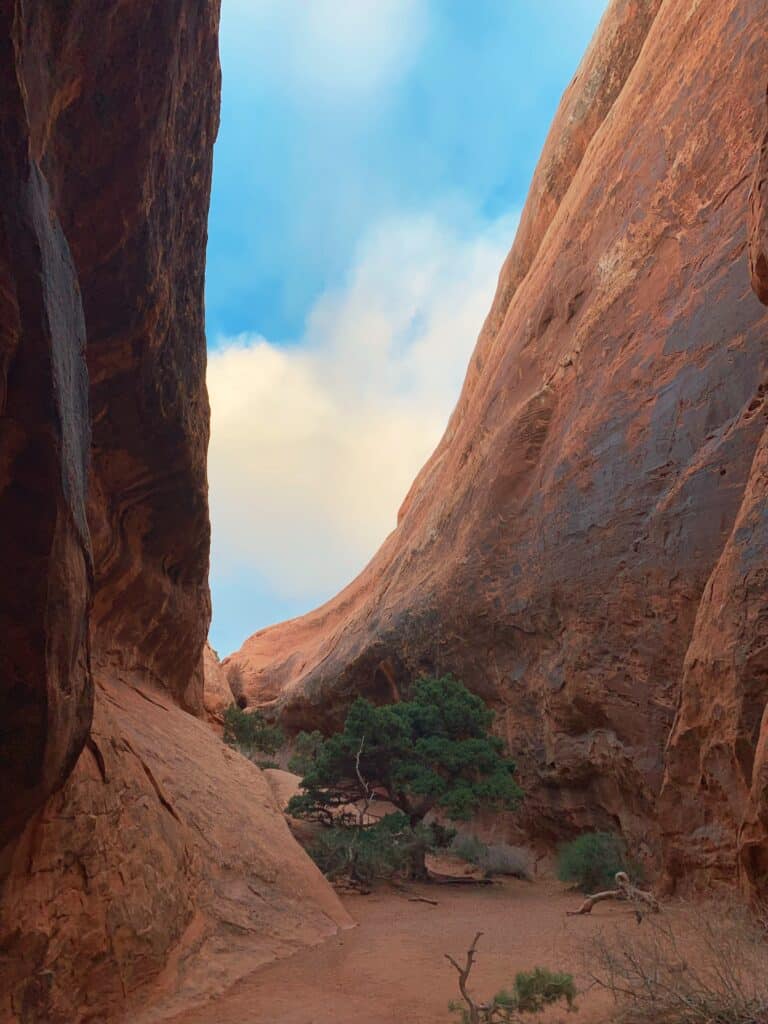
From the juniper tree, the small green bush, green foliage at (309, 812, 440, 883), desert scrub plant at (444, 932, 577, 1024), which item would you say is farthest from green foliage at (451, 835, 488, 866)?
desert scrub plant at (444, 932, 577, 1024)

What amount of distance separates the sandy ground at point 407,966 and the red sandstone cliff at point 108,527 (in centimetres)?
41

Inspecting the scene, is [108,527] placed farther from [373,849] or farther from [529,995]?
[529,995]

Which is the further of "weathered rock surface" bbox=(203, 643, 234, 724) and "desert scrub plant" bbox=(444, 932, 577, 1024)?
"weathered rock surface" bbox=(203, 643, 234, 724)

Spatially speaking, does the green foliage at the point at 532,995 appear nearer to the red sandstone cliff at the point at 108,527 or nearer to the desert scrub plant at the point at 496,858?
the red sandstone cliff at the point at 108,527

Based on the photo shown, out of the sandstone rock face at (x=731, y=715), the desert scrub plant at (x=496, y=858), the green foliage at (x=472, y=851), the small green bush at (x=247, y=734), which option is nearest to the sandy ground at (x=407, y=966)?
the sandstone rock face at (x=731, y=715)

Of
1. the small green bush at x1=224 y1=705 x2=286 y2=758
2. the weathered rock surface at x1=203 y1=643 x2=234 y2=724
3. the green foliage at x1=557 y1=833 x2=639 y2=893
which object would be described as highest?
the weathered rock surface at x1=203 y1=643 x2=234 y2=724

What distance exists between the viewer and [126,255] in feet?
→ 25.7

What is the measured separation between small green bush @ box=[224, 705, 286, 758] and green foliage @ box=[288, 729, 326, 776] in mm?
1508

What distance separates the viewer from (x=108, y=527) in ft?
35.9

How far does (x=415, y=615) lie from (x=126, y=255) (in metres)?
13.9

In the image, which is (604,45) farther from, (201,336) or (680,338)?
Answer: (201,336)

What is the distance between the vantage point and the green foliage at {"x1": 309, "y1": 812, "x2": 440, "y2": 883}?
13836 mm

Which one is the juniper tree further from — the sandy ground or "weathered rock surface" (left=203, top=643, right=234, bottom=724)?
"weathered rock surface" (left=203, top=643, right=234, bottom=724)

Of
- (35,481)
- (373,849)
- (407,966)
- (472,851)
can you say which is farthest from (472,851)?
(35,481)
